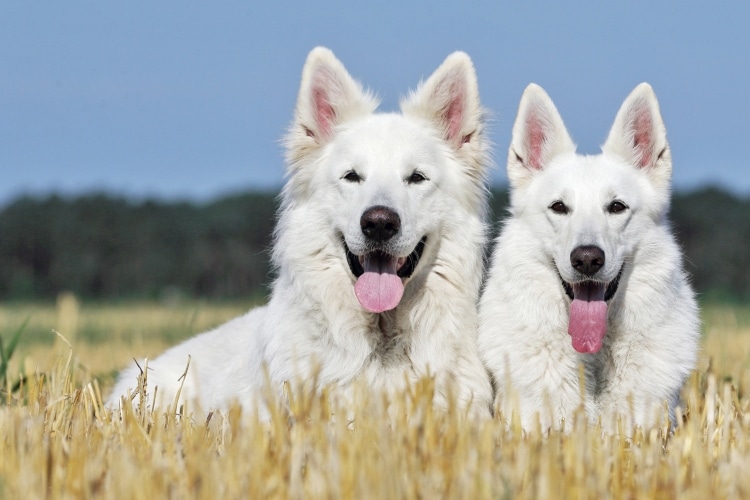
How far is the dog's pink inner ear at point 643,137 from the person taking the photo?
5.61 metres

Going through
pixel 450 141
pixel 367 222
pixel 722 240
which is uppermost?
pixel 450 141

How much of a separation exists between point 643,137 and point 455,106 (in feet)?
3.61

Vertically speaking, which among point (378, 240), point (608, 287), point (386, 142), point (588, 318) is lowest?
point (588, 318)

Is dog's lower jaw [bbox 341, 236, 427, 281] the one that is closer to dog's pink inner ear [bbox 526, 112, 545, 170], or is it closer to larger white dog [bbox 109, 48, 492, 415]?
larger white dog [bbox 109, 48, 492, 415]

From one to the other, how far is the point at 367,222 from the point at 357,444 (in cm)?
181

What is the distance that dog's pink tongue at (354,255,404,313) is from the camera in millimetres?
5172

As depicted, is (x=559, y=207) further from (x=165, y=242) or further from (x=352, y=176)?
(x=165, y=242)

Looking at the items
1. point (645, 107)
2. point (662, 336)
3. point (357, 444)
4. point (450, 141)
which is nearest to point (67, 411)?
point (357, 444)

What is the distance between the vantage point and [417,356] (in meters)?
5.24

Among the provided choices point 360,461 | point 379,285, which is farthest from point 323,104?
point 360,461

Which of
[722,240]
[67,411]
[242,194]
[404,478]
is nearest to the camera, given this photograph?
[404,478]

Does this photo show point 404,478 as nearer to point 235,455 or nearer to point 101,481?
point 235,455

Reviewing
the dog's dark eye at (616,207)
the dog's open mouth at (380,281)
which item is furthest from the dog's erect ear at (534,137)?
the dog's open mouth at (380,281)

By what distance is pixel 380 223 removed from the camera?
196 inches
